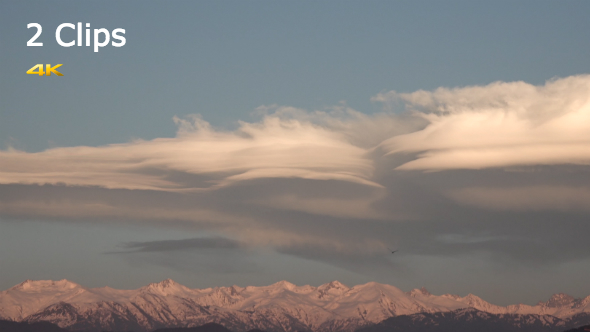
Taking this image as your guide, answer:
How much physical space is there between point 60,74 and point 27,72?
6454 mm

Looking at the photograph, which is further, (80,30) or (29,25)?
(80,30)

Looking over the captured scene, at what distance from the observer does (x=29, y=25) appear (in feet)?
528

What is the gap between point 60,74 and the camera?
168 m

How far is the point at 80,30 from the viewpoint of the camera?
174 m

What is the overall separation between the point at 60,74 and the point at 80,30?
40.5 feet

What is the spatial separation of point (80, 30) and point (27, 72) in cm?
1550

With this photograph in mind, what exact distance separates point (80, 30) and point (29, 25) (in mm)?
15132

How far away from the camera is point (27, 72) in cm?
16625
